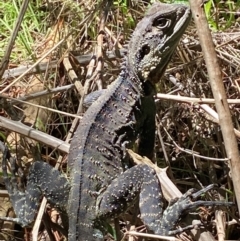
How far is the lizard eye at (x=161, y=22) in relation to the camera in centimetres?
374

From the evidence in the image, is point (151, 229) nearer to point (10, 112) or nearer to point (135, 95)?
point (135, 95)

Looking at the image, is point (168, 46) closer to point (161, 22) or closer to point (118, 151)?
point (161, 22)

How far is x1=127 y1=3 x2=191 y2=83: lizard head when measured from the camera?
12.2 feet

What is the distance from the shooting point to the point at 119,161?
12.2 ft

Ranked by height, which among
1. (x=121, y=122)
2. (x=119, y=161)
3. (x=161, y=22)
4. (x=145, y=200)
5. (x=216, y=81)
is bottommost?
(x=145, y=200)

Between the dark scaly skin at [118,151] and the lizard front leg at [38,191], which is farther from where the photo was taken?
the lizard front leg at [38,191]

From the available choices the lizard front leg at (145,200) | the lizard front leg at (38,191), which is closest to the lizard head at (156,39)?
the lizard front leg at (145,200)

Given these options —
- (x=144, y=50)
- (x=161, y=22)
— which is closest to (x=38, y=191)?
(x=144, y=50)

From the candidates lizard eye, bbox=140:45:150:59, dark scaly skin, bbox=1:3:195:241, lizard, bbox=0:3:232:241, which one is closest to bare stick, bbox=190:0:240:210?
lizard, bbox=0:3:232:241

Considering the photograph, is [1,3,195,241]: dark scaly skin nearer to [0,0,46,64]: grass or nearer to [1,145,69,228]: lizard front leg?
[1,145,69,228]: lizard front leg

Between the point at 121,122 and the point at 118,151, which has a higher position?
the point at 121,122

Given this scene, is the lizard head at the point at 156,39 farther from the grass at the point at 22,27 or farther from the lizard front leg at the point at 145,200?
the grass at the point at 22,27

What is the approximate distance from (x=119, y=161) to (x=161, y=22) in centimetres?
93

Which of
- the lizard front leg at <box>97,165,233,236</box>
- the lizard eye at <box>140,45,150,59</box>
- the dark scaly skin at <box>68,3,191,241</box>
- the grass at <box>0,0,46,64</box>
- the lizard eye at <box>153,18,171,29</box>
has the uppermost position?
the grass at <box>0,0,46,64</box>
